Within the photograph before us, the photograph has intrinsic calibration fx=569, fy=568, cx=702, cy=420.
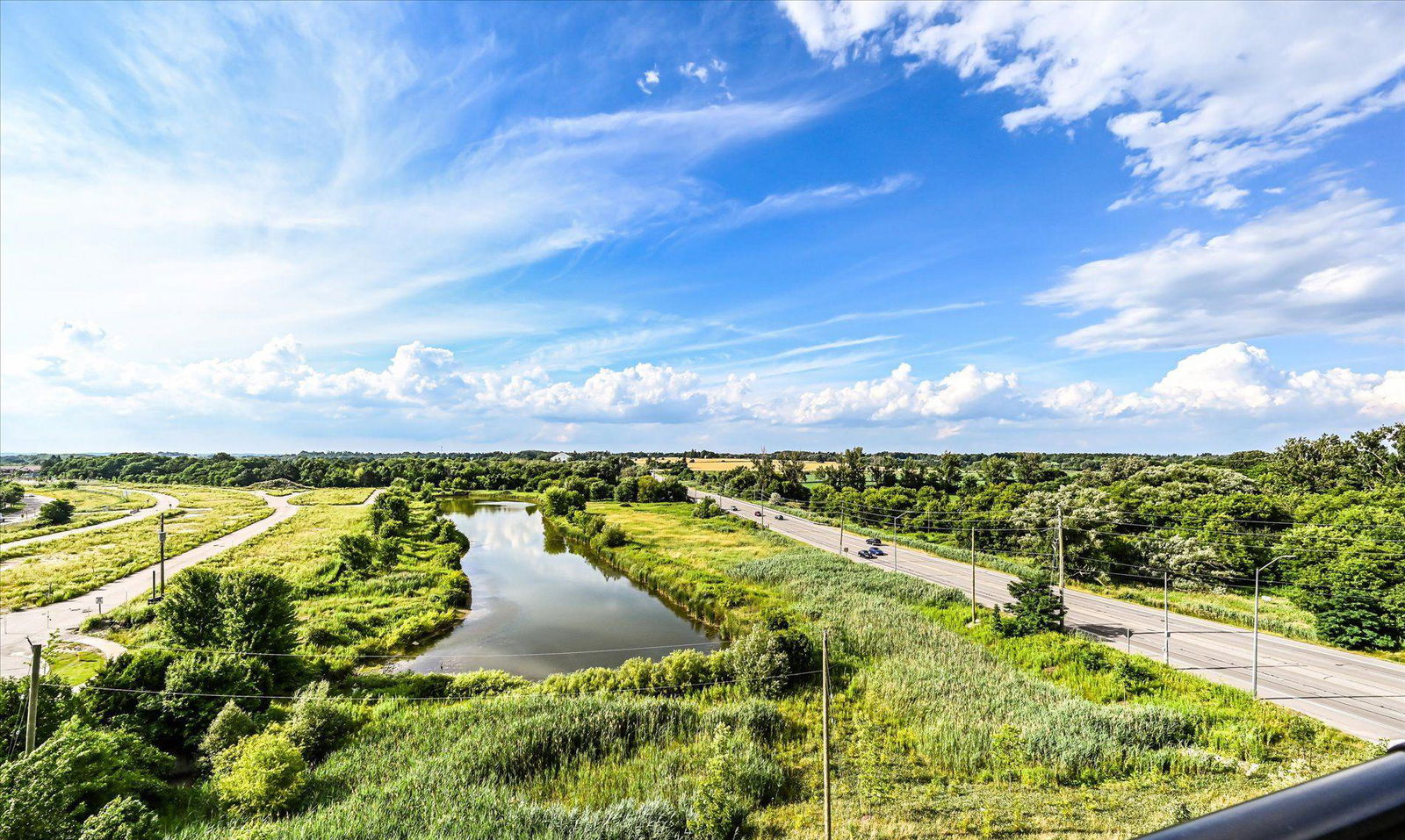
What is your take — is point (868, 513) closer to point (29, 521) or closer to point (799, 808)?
point (799, 808)

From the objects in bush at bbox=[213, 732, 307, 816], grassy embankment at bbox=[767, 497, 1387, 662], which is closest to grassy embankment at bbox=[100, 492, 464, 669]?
bush at bbox=[213, 732, 307, 816]

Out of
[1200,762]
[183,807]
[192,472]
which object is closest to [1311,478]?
[1200,762]

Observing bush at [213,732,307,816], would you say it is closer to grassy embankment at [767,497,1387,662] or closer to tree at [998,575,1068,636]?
tree at [998,575,1068,636]

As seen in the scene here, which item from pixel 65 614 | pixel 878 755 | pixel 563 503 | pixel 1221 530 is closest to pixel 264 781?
pixel 878 755

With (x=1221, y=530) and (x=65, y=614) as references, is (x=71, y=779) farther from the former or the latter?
(x=1221, y=530)

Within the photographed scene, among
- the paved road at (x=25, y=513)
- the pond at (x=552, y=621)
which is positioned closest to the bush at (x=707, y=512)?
the pond at (x=552, y=621)

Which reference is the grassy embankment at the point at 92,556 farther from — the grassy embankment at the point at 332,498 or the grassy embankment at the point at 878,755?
the grassy embankment at the point at 878,755
